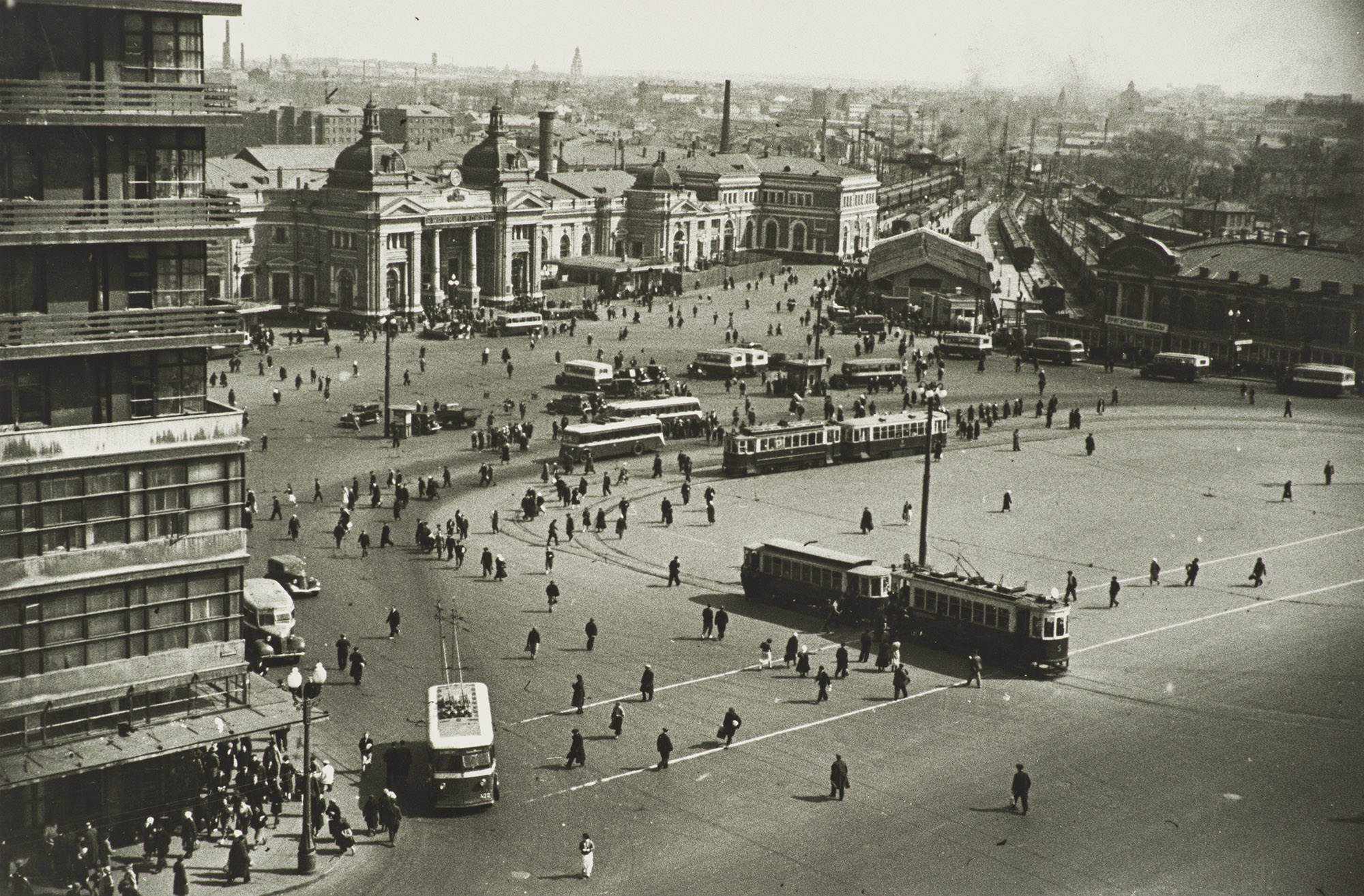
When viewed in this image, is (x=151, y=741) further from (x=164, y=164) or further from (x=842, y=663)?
(x=842, y=663)

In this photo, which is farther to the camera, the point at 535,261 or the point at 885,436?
the point at 535,261

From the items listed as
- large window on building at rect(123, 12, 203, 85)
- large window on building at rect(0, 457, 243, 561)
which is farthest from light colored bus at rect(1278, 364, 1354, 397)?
large window on building at rect(123, 12, 203, 85)

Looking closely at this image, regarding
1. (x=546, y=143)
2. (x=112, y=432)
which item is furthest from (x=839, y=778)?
(x=546, y=143)

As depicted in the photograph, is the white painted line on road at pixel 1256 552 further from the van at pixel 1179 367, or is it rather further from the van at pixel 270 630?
the van at pixel 1179 367

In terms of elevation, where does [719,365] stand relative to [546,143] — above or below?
below

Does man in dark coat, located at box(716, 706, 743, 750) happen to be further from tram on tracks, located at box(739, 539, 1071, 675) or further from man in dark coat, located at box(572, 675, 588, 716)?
tram on tracks, located at box(739, 539, 1071, 675)

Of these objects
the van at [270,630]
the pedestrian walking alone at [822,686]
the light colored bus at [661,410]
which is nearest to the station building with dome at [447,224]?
the light colored bus at [661,410]

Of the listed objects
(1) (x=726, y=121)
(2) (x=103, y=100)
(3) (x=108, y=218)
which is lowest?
(3) (x=108, y=218)
